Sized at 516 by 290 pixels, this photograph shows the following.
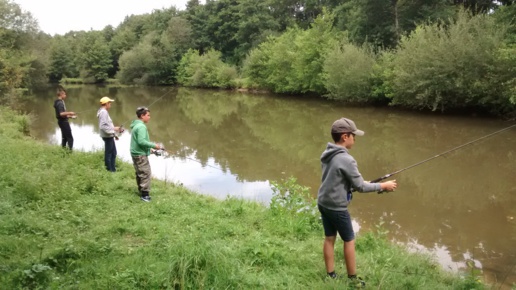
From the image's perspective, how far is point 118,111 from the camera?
31.5 m

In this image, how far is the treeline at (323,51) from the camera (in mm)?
21250

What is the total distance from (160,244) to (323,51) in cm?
3054

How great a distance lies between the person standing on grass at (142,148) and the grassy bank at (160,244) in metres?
0.27

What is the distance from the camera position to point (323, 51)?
33406 millimetres

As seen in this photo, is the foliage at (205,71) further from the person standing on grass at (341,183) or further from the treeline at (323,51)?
the person standing on grass at (341,183)

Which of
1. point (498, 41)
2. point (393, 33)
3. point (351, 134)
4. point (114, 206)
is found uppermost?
point (393, 33)

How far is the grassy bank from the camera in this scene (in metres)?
4.05

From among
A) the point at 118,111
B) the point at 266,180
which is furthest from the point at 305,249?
the point at 118,111

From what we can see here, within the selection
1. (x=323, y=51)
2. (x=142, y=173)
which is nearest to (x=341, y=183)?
(x=142, y=173)

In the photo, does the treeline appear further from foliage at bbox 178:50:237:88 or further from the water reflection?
the water reflection

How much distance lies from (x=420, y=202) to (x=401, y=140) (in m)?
8.28

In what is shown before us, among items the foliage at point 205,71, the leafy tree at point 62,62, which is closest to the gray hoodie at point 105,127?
the foliage at point 205,71

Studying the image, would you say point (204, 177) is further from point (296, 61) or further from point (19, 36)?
point (19, 36)

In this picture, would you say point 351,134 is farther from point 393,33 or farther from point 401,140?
point 393,33
